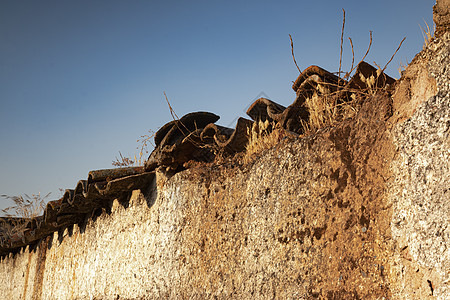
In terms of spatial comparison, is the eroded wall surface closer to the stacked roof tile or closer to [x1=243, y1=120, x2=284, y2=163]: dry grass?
[x1=243, y1=120, x2=284, y2=163]: dry grass

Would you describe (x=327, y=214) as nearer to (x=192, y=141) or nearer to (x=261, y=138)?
(x=261, y=138)

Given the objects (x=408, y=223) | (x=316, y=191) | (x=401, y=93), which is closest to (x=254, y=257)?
(x=316, y=191)

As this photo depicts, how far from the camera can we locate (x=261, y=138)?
3268mm

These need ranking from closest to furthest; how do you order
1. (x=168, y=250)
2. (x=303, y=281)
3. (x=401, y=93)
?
(x=401, y=93) < (x=303, y=281) < (x=168, y=250)

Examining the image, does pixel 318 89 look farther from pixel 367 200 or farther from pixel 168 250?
pixel 168 250

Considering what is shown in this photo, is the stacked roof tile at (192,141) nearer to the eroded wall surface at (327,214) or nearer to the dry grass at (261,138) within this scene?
the dry grass at (261,138)

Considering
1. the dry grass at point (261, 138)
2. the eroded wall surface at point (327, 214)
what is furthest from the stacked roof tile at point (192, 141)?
the eroded wall surface at point (327, 214)

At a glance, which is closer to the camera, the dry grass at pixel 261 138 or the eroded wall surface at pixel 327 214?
the eroded wall surface at pixel 327 214

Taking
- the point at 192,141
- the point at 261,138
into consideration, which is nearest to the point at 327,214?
the point at 261,138

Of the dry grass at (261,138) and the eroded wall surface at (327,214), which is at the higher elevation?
the dry grass at (261,138)

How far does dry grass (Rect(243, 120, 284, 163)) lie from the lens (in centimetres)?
312

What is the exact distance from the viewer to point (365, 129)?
2.35 metres

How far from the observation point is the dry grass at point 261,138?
3119 mm

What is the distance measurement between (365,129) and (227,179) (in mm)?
1306
